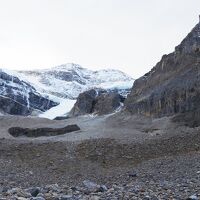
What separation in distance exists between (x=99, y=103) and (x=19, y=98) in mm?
86650

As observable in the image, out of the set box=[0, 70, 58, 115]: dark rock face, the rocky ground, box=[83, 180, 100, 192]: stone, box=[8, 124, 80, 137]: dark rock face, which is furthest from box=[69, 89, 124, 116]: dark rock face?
box=[83, 180, 100, 192]: stone

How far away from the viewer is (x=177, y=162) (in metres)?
21.2

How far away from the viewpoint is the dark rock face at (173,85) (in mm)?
50863

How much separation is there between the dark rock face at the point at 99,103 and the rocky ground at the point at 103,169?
59.3 metres

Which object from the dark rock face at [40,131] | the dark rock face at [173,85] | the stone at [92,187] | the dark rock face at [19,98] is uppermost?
the dark rock face at [19,98]

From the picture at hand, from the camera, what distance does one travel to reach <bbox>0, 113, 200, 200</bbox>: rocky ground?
13.4 metres

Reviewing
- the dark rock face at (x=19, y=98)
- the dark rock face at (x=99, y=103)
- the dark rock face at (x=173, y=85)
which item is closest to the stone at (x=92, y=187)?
the dark rock face at (x=173, y=85)

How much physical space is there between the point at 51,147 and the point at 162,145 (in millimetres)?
6752

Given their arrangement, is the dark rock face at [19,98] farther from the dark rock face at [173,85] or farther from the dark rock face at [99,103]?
the dark rock face at [173,85]

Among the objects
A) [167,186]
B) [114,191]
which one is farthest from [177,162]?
[114,191]

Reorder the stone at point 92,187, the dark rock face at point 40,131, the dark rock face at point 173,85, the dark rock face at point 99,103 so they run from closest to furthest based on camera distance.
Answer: the stone at point 92,187, the dark rock face at point 40,131, the dark rock face at point 173,85, the dark rock face at point 99,103

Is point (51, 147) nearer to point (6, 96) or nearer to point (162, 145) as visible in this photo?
point (162, 145)

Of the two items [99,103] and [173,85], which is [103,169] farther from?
[99,103]

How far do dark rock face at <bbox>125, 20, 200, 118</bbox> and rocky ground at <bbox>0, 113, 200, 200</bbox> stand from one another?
58.8 ft
